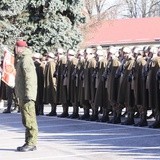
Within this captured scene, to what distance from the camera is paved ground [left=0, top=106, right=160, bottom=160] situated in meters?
9.26

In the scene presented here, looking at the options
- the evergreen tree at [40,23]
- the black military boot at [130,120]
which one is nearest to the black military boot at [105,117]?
the black military boot at [130,120]

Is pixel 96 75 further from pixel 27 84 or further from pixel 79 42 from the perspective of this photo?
pixel 79 42

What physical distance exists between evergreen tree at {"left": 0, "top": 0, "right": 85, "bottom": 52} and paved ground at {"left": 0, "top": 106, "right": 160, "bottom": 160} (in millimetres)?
8632

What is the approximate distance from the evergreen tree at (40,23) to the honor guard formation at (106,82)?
221 inches

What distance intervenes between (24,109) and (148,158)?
2324 mm

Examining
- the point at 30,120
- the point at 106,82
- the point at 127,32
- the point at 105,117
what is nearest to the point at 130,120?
the point at 105,117

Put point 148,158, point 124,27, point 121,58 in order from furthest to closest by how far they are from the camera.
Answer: point 124,27 < point 121,58 < point 148,158

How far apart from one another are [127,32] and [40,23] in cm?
2531

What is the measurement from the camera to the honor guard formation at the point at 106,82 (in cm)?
1309

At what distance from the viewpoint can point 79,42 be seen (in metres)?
24.2

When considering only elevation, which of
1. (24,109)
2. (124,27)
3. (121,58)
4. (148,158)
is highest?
(124,27)

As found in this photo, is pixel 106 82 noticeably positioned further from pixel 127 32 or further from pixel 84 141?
pixel 127 32

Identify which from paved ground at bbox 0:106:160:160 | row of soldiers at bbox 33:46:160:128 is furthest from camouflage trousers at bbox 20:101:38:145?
row of soldiers at bbox 33:46:160:128

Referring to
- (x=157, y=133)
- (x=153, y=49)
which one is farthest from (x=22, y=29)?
(x=157, y=133)
